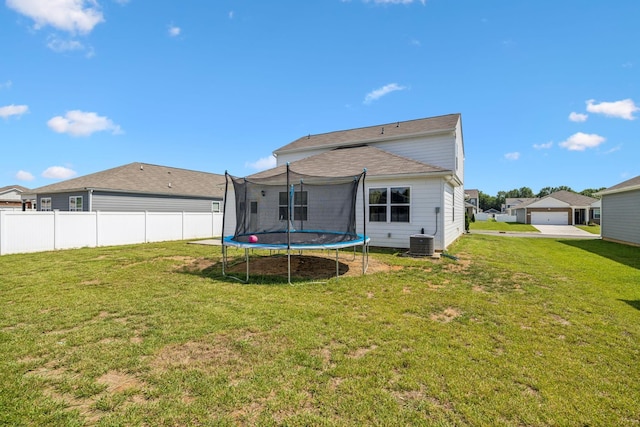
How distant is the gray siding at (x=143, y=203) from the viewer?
15.1 m

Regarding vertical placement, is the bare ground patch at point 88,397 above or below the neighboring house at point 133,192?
below

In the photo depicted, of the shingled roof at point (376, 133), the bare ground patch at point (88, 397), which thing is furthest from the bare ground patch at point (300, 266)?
the shingled roof at point (376, 133)

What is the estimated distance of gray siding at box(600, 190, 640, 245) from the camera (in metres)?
12.3

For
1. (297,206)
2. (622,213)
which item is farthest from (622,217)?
(297,206)

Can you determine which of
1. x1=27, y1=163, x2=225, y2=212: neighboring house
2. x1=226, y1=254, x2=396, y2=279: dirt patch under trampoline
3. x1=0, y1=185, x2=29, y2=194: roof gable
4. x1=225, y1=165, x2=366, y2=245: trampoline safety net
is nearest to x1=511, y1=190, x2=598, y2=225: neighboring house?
x1=226, y1=254, x2=396, y2=279: dirt patch under trampoline

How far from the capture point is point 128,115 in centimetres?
1448

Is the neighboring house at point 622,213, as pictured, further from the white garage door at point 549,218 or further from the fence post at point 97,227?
the white garage door at point 549,218

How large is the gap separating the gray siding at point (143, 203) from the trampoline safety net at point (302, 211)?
472 inches

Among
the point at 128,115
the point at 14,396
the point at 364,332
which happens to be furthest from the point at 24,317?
the point at 128,115

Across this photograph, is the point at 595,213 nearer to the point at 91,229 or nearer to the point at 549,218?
the point at 549,218

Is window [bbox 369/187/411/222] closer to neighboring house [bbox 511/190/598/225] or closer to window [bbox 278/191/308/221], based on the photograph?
window [bbox 278/191/308/221]

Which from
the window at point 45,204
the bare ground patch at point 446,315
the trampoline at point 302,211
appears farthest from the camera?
the window at point 45,204

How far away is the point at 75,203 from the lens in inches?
603

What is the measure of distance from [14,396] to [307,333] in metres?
2.39
